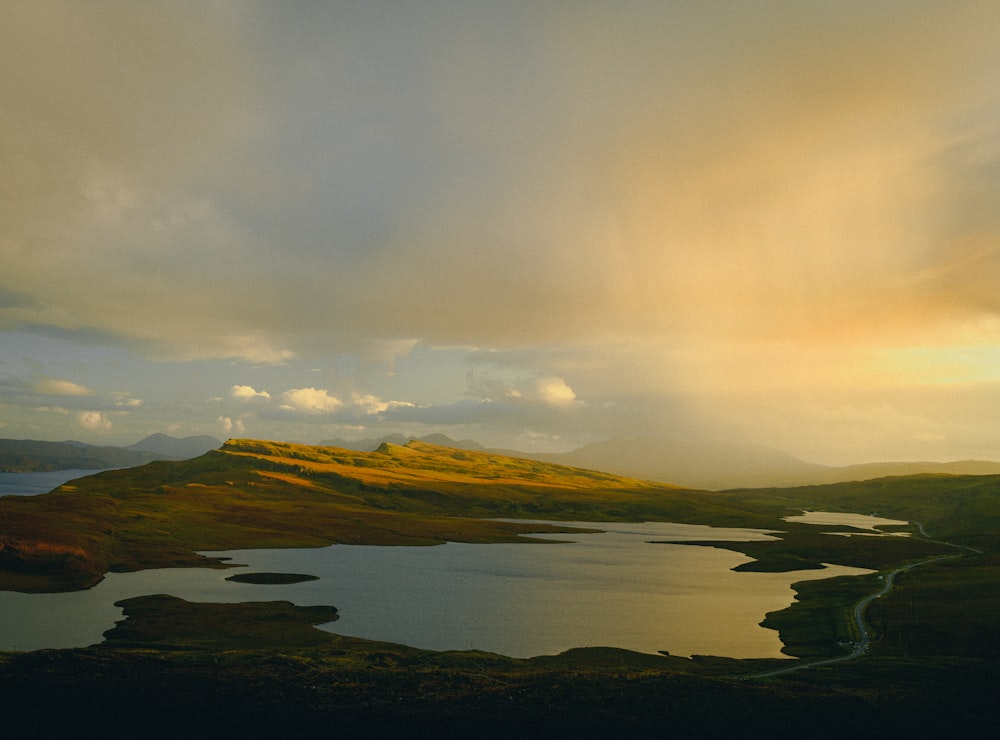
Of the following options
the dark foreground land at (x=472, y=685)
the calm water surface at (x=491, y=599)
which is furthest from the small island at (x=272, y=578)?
the dark foreground land at (x=472, y=685)

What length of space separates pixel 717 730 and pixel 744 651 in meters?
33.9

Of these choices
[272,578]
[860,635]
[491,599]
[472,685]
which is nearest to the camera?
[472,685]

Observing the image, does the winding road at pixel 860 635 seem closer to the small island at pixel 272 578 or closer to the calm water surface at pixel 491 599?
the calm water surface at pixel 491 599

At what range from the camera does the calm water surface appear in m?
79.2

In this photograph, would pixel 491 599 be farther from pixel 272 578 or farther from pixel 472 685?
pixel 472 685

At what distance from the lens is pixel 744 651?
7631 cm

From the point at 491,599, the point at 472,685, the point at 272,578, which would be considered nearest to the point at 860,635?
the point at 491,599

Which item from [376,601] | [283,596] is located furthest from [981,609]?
[283,596]

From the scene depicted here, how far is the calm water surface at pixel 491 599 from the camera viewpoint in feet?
260

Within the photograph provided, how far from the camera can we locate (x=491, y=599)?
4075 inches

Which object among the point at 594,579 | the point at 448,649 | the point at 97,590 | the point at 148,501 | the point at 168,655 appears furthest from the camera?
the point at 148,501

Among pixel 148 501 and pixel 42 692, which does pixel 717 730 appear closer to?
pixel 42 692

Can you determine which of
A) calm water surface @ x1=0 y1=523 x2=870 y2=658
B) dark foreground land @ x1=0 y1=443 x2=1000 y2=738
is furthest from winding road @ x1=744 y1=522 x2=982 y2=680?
calm water surface @ x1=0 y1=523 x2=870 y2=658

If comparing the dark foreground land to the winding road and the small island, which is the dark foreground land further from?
the small island
